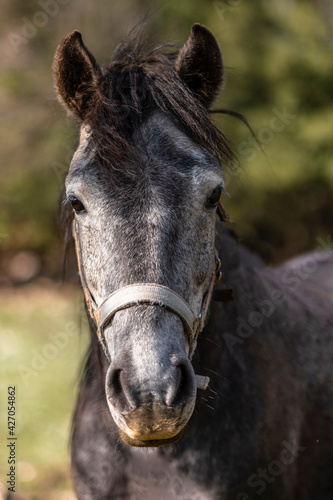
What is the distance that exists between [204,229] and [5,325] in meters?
9.20

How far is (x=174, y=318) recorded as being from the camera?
219 cm

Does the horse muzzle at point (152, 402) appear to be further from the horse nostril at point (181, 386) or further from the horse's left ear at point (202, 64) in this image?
the horse's left ear at point (202, 64)

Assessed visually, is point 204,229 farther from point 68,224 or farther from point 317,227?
point 317,227

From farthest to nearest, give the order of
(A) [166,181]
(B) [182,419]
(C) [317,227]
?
1. (C) [317,227]
2. (A) [166,181]
3. (B) [182,419]

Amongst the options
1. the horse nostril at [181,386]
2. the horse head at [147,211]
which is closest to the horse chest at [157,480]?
the horse head at [147,211]

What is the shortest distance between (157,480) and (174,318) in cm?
106

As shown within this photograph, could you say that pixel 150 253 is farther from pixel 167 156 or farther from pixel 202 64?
pixel 202 64

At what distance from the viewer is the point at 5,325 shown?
1090 cm

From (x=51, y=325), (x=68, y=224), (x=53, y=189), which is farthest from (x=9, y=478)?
(x=53, y=189)

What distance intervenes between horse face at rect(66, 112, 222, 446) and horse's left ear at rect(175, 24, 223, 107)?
1.09ft

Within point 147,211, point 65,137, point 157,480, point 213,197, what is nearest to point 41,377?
point 65,137

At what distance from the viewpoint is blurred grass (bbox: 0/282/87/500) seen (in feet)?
19.4

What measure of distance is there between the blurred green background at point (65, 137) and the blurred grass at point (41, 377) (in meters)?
0.03

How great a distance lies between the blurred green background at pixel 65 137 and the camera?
991 centimetres
